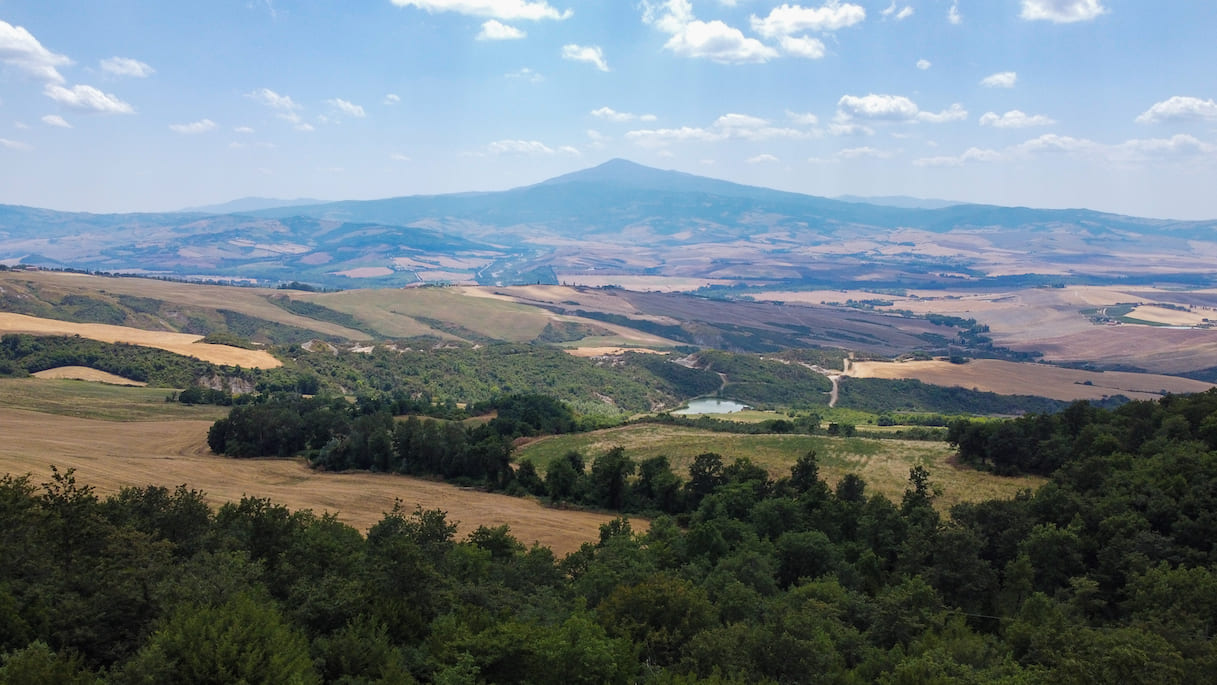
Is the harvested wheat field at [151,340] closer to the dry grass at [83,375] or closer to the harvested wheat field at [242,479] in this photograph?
the dry grass at [83,375]

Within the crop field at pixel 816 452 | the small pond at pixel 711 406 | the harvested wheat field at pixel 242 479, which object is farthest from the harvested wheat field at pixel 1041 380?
the harvested wheat field at pixel 242 479

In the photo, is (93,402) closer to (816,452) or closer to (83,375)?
(83,375)

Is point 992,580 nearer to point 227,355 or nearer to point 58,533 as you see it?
point 58,533

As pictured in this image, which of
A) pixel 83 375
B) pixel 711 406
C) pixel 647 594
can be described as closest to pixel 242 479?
pixel 647 594

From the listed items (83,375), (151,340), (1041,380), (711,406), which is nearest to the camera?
(83,375)

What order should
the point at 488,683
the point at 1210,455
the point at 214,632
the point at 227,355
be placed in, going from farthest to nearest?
1. the point at 227,355
2. the point at 1210,455
3. the point at 488,683
4. the point at 214,632

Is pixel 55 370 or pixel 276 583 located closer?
pixel 276 583

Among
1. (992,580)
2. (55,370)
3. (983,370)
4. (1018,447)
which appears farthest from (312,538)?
(983,370)

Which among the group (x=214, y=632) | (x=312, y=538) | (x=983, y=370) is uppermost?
(x=214, y=632)

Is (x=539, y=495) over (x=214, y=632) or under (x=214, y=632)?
under
